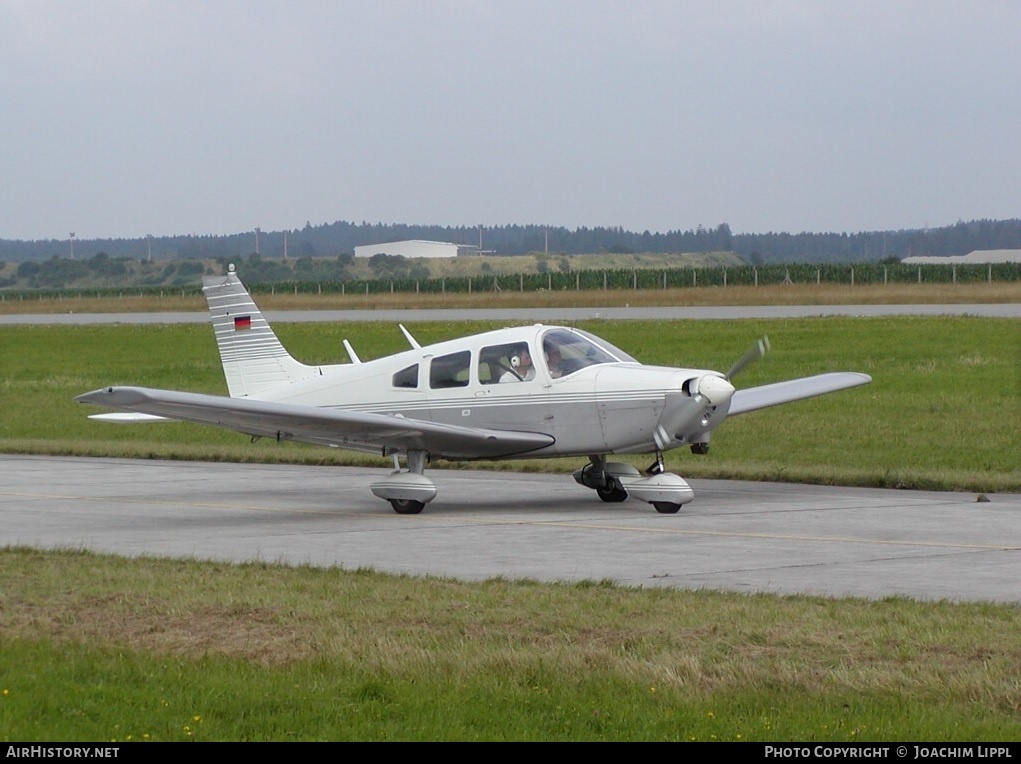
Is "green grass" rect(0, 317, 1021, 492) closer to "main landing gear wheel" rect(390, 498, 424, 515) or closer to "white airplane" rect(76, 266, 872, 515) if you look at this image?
"white airplane" rect(76, 266, 872, 515)

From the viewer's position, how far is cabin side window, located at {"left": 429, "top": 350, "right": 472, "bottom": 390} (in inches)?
684

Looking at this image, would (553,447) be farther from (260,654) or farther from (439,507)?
(260,654)

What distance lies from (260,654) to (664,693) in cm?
248

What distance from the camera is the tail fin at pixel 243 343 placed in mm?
19297

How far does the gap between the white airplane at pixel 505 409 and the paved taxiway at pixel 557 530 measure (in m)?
0.51

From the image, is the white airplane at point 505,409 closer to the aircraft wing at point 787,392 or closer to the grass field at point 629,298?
the aircraft wing at point 787,392

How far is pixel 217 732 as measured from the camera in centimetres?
682

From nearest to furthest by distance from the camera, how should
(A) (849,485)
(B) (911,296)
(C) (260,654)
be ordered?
(C) (260,654) < (A) (849,485) < (B) (911,296)

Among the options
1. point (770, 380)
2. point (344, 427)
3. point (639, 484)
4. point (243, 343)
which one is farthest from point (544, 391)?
point (770, 380)

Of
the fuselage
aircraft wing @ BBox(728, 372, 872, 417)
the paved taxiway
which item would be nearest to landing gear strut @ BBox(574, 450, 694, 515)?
the paved taxiway

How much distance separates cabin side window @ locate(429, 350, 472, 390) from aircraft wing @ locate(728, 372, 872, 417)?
3.31 meters

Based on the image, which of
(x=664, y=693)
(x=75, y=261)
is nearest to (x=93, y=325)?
(x=664, y=693)

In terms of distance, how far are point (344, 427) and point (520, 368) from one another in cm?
213

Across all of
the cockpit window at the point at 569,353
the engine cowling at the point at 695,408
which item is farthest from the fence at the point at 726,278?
the engine cowling at the point at 695,408
